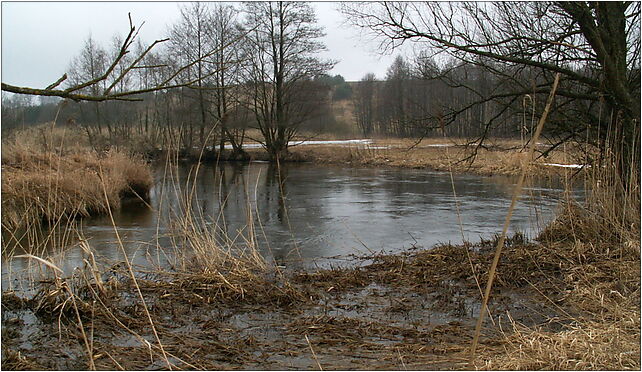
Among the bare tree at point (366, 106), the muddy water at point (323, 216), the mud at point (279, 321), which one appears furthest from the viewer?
the bare tree at point (366, 106)

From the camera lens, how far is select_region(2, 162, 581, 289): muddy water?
7312 millimetres

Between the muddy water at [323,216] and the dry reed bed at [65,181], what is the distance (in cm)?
51

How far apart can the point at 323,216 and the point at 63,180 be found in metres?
5.19

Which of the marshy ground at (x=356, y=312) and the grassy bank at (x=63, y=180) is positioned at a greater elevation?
the grassy bank at (x=63, y=180)

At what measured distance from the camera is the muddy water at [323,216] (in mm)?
7312

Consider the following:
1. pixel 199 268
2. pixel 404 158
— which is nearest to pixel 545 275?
pixel 199 268

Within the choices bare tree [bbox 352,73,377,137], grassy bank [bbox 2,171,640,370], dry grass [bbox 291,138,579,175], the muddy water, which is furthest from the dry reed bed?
bare tree [bbox 352,73,377,137]

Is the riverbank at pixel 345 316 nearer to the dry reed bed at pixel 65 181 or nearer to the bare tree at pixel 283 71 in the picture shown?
the dry reed bed at pixel 65 181

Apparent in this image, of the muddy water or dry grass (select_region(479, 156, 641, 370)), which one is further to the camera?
the muddy water

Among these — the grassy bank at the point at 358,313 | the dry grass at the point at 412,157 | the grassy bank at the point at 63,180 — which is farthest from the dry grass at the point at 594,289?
the dry grass at the point at 412,157

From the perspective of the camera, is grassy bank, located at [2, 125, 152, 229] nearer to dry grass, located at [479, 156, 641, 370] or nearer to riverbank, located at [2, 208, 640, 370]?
riverbank, located at [2, 208, 640, 370]

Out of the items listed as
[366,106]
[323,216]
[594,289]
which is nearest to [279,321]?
[594,289]

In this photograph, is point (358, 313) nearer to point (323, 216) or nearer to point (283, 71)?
point (323, 216)

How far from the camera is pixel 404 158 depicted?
26953 millimetres
